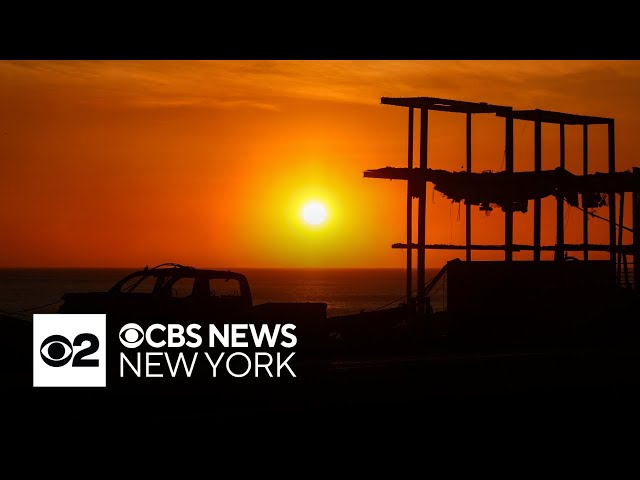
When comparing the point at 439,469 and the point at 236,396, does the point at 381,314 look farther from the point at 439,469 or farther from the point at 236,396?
the point at 439,469

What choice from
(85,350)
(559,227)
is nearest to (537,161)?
(559,227)

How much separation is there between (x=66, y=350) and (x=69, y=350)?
15 centimetres

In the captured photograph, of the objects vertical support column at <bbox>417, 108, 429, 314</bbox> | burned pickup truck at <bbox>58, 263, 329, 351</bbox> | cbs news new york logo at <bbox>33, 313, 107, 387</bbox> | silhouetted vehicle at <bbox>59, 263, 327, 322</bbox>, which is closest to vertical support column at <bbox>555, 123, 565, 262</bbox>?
vertical support column at <bbox>417, 108, 429, 314</bbox>

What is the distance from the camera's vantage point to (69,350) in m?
18.8

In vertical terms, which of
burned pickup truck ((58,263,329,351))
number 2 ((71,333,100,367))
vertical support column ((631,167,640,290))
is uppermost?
vertical support column ((631,167,640,290))

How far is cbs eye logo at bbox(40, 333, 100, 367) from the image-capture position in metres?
18.1

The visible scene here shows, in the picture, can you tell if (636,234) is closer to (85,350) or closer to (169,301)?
(169,301)

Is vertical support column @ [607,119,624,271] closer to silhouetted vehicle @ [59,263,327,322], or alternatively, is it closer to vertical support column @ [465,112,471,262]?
vertical support column @ [465,112,471,262]

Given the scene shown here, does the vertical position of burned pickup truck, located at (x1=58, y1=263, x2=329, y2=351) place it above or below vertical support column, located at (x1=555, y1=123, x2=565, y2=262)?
below

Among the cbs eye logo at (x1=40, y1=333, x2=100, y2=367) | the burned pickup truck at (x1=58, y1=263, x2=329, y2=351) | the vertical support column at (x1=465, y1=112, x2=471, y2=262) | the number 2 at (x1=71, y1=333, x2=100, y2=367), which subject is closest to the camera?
the number 2 at (x1=71, y1=333, x2=100, y2=367)

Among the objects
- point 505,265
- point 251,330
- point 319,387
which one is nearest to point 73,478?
point 319,387

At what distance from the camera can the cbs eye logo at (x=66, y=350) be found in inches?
714

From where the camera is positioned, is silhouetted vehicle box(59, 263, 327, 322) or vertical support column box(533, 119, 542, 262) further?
vertical support column box(533, 119, 542, 262)

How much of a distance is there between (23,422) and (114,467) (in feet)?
10.6
